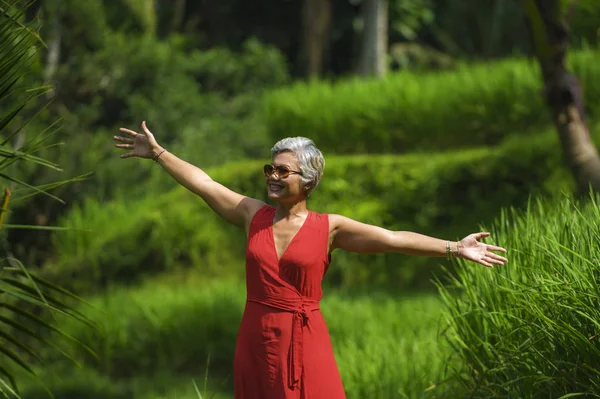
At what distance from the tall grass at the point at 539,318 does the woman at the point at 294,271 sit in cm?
41

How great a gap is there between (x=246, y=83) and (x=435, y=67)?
12.8 feet

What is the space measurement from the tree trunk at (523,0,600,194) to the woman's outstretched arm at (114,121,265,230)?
13.3 feet

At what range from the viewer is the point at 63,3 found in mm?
13289

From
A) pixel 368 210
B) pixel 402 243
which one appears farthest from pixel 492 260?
pixel 368 210

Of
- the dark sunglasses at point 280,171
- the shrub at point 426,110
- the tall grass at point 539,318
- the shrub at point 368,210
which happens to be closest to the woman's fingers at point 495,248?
the tall grass at point 539,318

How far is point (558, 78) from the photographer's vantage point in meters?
7.66

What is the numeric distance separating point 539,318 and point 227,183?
6860 millimetres

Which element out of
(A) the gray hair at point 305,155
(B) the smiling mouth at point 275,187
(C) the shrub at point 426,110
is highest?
(C) the shrub at point 426,110

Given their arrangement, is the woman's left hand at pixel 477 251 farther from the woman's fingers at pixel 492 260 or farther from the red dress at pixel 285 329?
the red dress at pixel 285 329

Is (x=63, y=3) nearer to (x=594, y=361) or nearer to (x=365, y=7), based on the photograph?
(x=365, y=7)

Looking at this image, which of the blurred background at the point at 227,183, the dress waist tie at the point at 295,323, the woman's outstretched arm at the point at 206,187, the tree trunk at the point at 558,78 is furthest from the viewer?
the blurred background at the point at 227,183

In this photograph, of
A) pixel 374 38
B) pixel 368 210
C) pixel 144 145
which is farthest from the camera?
pixel 374 38

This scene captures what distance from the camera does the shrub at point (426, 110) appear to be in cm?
1073

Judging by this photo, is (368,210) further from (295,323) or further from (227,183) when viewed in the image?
(295,323)
